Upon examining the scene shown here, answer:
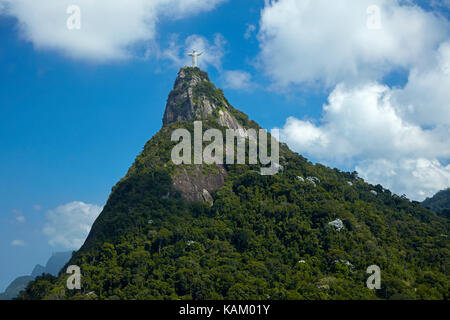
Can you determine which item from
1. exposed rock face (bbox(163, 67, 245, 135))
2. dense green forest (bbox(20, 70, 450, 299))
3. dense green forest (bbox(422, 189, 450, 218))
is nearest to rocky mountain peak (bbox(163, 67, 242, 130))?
exposed rock face (bbox(163, 67, 245, 135))

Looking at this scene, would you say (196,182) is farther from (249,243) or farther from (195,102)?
(195,102)

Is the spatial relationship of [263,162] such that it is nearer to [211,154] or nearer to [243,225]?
[211,154]

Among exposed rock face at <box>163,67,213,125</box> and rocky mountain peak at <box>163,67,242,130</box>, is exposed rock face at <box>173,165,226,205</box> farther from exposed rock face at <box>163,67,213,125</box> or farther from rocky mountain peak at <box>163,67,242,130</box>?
exposed rock face at <box>163,67,213,125</box>

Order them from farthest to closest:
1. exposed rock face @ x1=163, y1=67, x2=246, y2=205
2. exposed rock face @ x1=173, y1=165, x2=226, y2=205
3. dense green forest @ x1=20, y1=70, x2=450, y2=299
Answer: exposed rock face @ x1=163, y1=67, x2=246, y2=205, exposed rock face @ x1=173, y1=165, x2=226, y2=205, dense green forest @ x1=20, y1=70, x2=450, y2=299

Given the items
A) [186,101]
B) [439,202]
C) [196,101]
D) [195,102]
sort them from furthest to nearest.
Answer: [439,202] → [186,101] → [196,101] → [195,102]

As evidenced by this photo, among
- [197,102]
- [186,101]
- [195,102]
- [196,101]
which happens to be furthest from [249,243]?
[186,101]

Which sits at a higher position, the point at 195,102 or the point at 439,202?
the point at 195,102

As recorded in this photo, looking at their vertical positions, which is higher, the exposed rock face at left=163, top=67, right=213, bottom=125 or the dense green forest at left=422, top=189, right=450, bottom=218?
the exposed rock face at left=163, top=67, right=213, bottom=125
